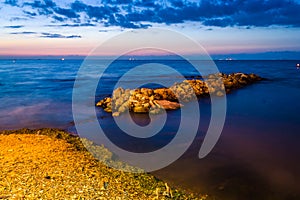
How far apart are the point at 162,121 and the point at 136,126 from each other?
1.49m

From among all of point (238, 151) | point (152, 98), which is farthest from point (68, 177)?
point (152, 98)

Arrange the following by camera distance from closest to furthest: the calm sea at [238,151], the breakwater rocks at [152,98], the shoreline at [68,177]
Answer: the shoreline at [68,177] → the calm sea at [238,151] → the breakwater rocks at [152,98]

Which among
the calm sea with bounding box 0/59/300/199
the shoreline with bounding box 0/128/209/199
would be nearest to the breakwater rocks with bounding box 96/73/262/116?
the calm sea with bounding box 0/59/300/199

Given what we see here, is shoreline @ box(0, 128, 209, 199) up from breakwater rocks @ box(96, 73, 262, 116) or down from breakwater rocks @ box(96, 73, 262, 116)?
down

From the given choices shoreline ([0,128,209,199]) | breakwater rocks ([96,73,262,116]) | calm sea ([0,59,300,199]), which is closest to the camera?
shoreline ([0,128,209,199])

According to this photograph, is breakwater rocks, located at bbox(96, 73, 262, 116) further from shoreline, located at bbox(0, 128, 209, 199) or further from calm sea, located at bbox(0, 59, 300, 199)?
shoreline, located at bbox(0, 128, 209, 199)

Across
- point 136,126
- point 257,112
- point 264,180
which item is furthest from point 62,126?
point 257,112

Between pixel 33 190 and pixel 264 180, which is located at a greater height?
pixel 33 190

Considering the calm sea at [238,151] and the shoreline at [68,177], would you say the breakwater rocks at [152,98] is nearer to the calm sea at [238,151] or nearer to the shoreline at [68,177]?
the calm sea at [238,151]

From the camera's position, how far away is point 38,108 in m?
18.5

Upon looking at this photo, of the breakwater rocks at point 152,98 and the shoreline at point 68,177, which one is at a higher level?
the breakwater rocks at point 152,98

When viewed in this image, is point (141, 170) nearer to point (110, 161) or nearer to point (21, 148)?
point (110, 161)

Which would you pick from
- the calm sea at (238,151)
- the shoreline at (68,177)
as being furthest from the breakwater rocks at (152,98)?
the shoreline at (68,177)

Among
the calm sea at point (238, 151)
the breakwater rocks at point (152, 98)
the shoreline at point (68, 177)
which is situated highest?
the breakwater rocks at point (152, 98)
